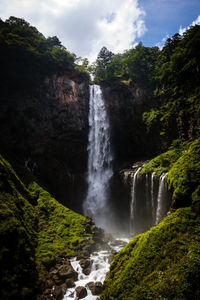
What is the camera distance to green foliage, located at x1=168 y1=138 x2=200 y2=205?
7047 millimetres

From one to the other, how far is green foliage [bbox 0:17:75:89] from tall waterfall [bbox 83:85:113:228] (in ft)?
27.0

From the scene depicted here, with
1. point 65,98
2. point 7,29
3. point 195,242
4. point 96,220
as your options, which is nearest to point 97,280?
point 195,242

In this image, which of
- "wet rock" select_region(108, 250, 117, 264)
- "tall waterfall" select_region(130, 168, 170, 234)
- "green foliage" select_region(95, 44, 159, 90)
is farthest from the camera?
"green foliage" select_region(95, 44, 159, 90)

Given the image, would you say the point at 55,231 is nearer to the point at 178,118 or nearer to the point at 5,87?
the point at 178,118

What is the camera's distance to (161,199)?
42.2 ft

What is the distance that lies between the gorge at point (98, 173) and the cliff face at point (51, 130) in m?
0.15

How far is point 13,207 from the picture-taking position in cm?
886

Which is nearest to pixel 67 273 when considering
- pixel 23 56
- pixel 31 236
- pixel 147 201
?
pixel 31 236

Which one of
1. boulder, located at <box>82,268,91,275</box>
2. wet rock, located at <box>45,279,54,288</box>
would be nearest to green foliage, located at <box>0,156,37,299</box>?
wet rock, located at <box>45,279,54,288</box>

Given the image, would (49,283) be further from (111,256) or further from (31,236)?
(111,256)

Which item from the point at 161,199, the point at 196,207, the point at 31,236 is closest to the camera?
the point at 196,207

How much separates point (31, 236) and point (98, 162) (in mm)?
15829

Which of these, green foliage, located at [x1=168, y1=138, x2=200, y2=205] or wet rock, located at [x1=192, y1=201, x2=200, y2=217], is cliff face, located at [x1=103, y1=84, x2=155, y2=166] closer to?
green foliage, located at [x1=168, y1=138, x2=200, y2=205]

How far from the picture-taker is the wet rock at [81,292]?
7.33m
